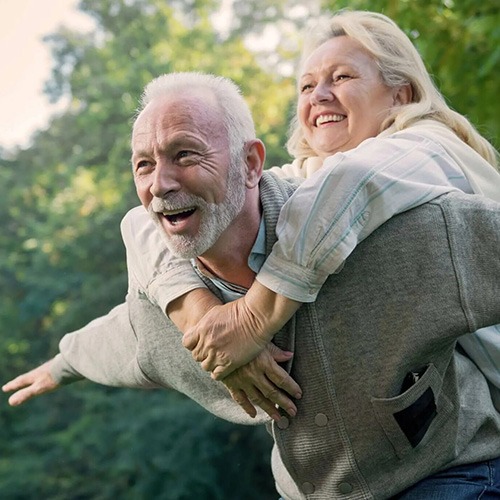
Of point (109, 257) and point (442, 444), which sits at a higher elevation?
point (442, 444)

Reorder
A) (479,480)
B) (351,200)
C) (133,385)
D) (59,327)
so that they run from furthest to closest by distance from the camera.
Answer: (59,327) → (133,385) → (479,480) → (351,200)

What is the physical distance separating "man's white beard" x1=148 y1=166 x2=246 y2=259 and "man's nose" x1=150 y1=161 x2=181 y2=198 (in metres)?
0.01

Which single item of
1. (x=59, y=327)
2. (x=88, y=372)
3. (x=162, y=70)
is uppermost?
(x=88, y=372)

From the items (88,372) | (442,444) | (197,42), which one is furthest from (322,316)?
(197,42)

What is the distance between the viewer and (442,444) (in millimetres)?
1560

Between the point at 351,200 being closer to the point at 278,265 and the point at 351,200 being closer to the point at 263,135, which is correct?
the point at 278,265

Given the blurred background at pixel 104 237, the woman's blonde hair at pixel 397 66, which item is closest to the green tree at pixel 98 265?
the blurred background at pixel 104 237

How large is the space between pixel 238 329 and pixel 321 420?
27cm

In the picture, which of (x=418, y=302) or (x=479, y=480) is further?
(x=479, y=480)

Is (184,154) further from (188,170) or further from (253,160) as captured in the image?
(253,160)

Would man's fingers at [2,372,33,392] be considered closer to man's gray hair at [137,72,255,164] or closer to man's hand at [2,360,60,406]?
man's hand at [2,360,60,406]

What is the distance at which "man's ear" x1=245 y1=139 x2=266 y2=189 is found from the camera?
1502 mm

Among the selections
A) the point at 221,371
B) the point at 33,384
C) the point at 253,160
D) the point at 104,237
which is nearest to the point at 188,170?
the point at 253,160

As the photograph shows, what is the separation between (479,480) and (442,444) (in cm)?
11
